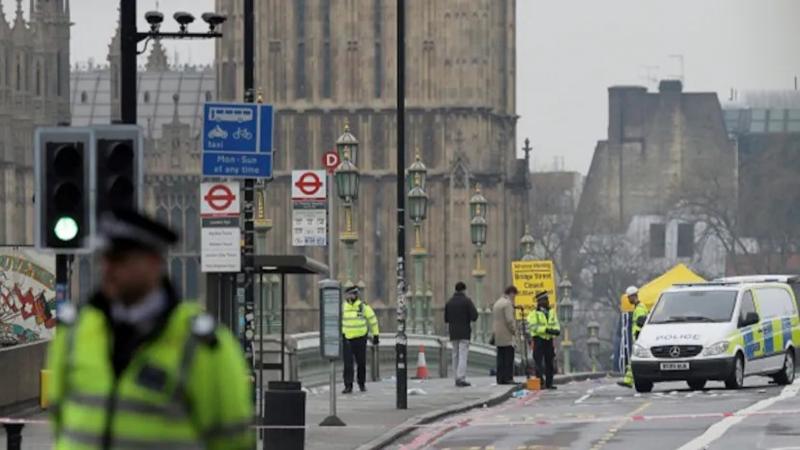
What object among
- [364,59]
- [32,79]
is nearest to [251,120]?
[32,79]

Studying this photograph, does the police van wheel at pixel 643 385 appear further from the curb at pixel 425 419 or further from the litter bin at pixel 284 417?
the litter bin at pixel 284 417

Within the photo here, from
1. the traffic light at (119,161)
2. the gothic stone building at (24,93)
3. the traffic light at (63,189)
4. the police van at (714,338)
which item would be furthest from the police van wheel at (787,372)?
the gothic stone building at (24,93)

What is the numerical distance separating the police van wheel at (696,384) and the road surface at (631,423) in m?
0.23

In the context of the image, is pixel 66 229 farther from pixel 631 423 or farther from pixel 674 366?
pixel 674 366

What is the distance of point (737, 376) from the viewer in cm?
3588

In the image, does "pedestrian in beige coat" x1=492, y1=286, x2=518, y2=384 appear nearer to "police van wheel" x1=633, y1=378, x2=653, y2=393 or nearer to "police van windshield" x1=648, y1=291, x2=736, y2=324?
"police van windshield" x1=648, y1=291, x2=736, y2=324

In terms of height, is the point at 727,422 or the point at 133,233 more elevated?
the point at 133,233

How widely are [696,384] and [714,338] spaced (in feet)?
5.38

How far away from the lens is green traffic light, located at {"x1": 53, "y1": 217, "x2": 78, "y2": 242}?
1538 cm

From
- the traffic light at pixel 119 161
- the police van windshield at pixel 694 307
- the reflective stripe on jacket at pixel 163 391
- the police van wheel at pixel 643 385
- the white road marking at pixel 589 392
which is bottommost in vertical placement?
the white road marking at pixel 589 392

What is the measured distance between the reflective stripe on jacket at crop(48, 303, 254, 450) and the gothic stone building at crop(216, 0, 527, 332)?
96307mm

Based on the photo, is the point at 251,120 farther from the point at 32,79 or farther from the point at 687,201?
the point at 687,201

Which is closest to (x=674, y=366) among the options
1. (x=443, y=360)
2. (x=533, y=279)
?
(x=443, y=360)

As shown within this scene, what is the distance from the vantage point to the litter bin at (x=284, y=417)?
73.9 ft
